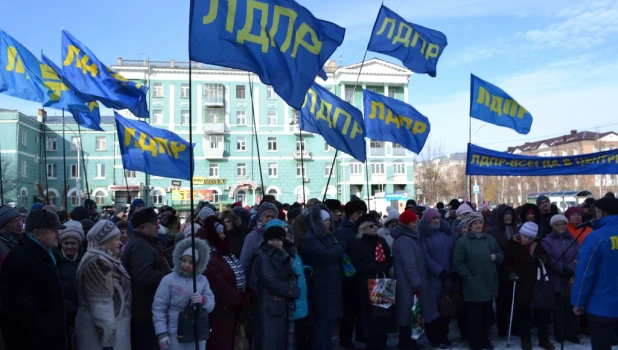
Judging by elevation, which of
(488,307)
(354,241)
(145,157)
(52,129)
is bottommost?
Result: (488,307)

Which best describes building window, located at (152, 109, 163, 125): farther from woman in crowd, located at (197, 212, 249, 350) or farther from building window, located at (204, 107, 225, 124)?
woman in crowd, located at (197, 212, 249, 350)

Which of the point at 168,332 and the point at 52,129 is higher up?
the point at 52,129

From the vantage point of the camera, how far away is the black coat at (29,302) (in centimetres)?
395

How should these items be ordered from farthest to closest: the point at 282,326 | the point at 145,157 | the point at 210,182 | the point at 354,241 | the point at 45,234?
the point at 210,182, the point at 145,157, the point at 354,241, the point at 282,326, the point at 45,234

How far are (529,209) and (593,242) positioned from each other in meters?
3.30

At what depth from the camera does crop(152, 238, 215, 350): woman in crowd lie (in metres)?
4.58

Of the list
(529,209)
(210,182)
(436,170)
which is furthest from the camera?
(436,170)

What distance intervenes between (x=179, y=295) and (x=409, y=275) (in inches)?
121

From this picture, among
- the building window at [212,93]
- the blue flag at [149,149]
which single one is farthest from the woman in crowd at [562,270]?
the building window at [212,93]

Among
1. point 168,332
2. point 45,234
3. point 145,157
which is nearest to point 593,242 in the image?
point 168,332

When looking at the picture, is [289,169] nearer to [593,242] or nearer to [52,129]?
[52,129]

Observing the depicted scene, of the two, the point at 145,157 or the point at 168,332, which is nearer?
the point at 168,332

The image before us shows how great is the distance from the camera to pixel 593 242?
5.05m

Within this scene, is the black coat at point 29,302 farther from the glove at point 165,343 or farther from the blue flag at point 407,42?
the blue flag at point 407,42
